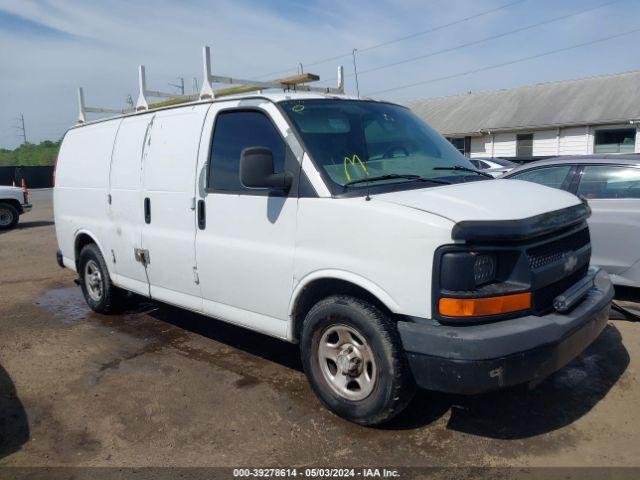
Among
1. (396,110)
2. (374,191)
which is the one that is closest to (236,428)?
(374,191)

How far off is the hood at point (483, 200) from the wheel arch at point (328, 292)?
0.52 meters

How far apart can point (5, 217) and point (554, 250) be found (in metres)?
15.9

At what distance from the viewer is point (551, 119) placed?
87.9 ft

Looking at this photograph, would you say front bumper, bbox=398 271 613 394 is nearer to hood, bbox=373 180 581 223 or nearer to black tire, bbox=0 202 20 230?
hood, bbox=373 180 581 223

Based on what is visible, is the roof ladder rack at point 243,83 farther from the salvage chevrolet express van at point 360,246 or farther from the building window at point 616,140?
the building window at point 616,140

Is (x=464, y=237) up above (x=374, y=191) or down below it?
below

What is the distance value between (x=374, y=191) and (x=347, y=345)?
100 centimetres

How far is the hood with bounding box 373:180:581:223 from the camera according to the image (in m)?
3.08

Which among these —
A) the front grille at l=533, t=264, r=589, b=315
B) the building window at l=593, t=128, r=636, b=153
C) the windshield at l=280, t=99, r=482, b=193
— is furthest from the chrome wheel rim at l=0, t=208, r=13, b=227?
the building window at l=593, t=128, r=636, b=153

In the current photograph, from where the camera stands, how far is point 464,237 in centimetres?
291

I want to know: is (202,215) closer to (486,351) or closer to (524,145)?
(486,351)

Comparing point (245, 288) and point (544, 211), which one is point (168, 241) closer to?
point (245, 288)

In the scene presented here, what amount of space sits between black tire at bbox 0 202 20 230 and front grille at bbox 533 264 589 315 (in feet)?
51.5

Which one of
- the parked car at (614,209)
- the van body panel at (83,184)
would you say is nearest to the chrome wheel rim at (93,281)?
the van body panel at (83,184)
